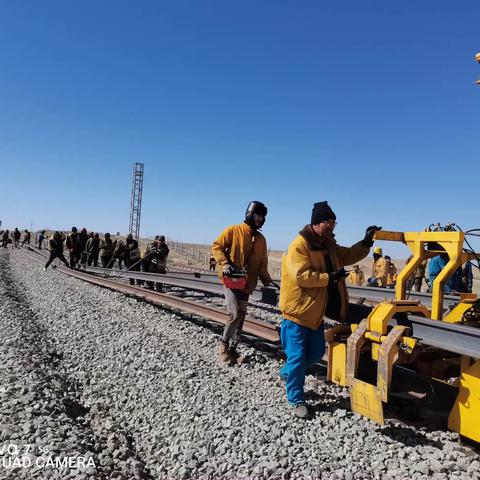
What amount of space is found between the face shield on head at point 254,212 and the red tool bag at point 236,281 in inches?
26.4

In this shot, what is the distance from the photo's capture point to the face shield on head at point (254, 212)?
5.63m

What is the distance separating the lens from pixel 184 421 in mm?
4098

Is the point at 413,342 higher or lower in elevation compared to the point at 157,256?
lower

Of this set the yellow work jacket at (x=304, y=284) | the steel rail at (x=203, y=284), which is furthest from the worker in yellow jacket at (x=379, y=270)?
the yellow work jacket at (x=304, y=284)

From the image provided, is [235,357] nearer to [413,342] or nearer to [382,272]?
[413,342]

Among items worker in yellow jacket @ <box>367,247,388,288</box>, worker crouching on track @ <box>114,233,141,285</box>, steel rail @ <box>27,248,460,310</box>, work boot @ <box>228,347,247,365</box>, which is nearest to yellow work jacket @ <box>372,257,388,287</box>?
worker in yellow jacket @ <box>367,247,388,288</box>

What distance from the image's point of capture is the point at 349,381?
3.89 meters

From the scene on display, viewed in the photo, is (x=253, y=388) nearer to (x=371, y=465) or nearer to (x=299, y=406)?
(x=299, y=406)

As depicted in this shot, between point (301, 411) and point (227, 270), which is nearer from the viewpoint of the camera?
point (301, 411)

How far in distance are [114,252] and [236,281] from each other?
1499 cm

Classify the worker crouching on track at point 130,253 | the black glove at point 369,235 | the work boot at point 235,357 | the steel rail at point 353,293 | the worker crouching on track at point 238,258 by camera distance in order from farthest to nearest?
the worker crouching on track at point 130,253
the steel rail at point 353,293
the work boot at point 235,357
the worker crouching on track at point 238,258
the black glove at point 369,235

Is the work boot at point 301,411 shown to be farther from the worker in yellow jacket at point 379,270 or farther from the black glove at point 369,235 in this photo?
the worker in yellow jacket at point 379,270

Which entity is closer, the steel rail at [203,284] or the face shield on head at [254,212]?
the face shield on head at [254,212]

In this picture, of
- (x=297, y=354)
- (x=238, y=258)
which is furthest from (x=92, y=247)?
(x=297, y=354)
